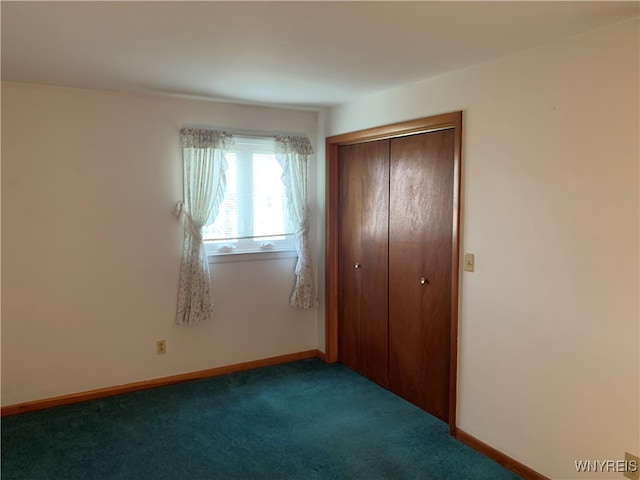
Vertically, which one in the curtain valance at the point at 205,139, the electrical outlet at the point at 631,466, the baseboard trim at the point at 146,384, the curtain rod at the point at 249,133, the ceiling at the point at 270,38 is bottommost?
the baseboard trim at the point at 146,384

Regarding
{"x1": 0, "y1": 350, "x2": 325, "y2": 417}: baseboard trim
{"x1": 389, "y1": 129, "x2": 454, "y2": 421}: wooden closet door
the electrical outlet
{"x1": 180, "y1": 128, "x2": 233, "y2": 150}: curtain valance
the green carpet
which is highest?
{"x1": 180, "y1": 128, "x2": 233, "y2": 150}: curtain valance

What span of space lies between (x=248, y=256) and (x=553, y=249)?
2317mm

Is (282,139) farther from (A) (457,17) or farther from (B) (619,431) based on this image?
(B) (619,431)

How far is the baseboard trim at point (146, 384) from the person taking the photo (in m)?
3.06

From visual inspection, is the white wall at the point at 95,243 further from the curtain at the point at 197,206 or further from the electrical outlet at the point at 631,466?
the electrical outlet at the point at 631,466

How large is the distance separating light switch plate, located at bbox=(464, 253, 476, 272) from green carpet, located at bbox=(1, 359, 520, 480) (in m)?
1.05

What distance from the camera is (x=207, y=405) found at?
3184mm

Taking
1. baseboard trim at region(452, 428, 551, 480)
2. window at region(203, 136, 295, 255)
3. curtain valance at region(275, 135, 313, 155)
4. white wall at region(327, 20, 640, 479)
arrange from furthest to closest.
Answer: curtain valance at region(275, 135, 313, 155) < window at region(203, 136, 295, 255) < baseboard trim at region(452, 428, 551, 480) < white wall at region(327, 20, 640, 479)

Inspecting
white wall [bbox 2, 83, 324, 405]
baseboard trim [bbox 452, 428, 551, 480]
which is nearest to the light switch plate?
baseboard trim [bbox 452, 428, 551, 480]

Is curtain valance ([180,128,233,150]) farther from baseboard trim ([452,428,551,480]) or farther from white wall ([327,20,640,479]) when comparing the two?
baseboard trim ([452,428,551,480])

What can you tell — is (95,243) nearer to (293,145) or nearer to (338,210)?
(293,145)

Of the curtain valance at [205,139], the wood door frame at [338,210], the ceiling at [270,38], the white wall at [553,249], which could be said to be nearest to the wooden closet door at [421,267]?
the wood door frame at [338,210]

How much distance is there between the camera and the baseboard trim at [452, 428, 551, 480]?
7.73ft

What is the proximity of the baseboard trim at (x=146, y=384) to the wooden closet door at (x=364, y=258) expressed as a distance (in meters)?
0.49
